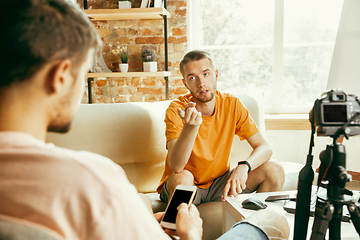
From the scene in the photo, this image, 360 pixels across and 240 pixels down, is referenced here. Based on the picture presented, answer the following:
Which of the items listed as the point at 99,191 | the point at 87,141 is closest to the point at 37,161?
the point at 99,191

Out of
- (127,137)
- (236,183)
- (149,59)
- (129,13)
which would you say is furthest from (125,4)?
(236,183)

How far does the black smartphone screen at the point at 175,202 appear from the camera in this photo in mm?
848

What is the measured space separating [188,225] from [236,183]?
0.73 metres

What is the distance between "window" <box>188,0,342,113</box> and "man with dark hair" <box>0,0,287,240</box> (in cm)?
251

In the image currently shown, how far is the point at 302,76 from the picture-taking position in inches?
114

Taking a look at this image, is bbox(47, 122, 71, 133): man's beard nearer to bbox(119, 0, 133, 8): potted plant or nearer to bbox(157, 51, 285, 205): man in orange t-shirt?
bbox(157, 51, 285, 205): man in orange t-shirt

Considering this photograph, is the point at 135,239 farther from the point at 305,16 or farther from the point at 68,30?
the point at 305,16

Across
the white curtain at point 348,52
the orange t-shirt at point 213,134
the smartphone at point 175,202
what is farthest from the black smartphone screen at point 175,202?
the white curtain at point 348,52

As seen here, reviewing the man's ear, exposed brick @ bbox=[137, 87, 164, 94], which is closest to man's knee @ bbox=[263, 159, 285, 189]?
the man's ear

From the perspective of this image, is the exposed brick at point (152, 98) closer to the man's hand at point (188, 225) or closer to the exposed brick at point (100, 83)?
the exposed brick at point (100, 83)

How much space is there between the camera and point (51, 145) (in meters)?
0.45

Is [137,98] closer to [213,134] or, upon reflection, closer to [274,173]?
[213,134]

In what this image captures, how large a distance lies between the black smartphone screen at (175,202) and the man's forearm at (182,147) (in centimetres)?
45

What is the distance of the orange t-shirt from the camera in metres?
1.62
